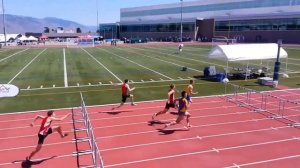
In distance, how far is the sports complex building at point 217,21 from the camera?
249 ft

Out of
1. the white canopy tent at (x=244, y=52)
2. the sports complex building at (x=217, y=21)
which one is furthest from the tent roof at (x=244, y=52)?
the sports complex building at (x=217, y=21)

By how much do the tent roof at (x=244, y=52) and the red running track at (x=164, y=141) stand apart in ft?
31.6

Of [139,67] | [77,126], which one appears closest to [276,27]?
[139,67]

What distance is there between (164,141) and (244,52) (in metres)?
16.6

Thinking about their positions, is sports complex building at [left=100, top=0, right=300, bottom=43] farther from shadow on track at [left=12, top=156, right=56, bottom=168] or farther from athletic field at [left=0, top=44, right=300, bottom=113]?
shadow on track at [left=12, top=156, right=56, bottom=168]

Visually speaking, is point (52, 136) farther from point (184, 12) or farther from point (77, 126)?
point (184, 12)

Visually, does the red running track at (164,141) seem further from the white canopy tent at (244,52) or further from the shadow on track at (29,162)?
the white canopy tent at (244,52)

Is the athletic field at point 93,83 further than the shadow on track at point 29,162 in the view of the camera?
Yes

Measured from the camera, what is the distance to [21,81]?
27.0 metres

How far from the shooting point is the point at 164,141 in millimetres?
13203

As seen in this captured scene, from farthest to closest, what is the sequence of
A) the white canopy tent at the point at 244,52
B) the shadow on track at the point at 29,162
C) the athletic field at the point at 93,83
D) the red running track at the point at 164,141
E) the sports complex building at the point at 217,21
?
the sports complex building at the point at 217,21 < the white canopy tent at the point at 244,52 < the athletic field at the point at 93,83 < the red running track at the point at 164,141 < the shadow on track at the point at 29,162

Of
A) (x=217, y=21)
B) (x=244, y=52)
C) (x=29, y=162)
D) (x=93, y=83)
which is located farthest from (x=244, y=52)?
(x=217, y=21)

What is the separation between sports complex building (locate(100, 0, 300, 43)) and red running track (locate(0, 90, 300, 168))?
6483 cm

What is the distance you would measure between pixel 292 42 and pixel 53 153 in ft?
239
